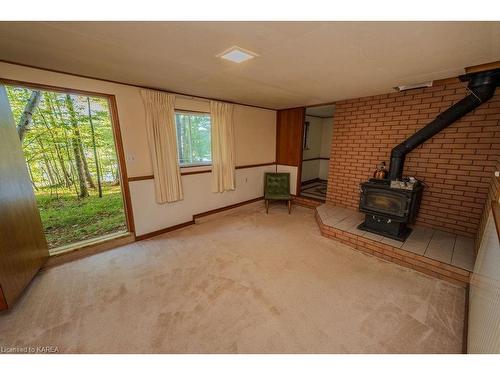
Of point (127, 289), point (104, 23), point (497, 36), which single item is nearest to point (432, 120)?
point (497, 36)

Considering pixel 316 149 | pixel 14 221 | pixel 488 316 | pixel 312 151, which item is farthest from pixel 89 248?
pixel 316 149

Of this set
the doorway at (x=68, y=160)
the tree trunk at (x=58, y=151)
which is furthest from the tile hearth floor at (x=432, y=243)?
the tree trunk at (x=58, y=151)

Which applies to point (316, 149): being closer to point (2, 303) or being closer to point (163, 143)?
point (163, 143)

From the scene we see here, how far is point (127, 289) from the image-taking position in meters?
1.96

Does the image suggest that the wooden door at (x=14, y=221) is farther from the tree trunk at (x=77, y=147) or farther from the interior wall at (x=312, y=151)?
the interior wall at (x=312, y=151)

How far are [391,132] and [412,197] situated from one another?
1205 millimetres

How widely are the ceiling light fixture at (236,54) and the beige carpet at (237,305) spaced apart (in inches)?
85.3

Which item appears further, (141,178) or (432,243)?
(141,178)

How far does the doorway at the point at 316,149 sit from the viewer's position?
5.63 m

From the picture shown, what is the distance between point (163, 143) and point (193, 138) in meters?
0.61

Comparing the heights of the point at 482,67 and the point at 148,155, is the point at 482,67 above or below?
above

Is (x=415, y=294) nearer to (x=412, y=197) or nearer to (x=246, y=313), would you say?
(x=412, y=197)

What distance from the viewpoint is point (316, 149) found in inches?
239

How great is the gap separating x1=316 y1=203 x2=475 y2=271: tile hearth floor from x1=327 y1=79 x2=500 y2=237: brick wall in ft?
0.67
